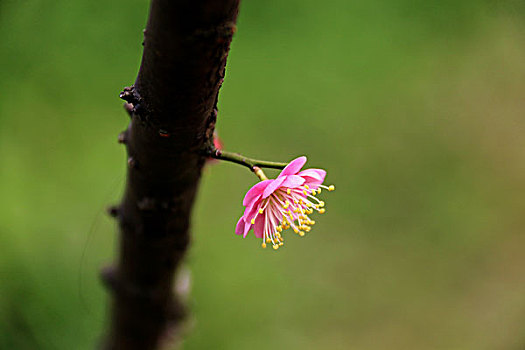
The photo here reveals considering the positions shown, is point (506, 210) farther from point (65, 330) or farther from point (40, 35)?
point (40, 35)

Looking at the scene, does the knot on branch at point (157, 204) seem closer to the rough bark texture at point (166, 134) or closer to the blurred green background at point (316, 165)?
the rough bark texture at point (166, 134)

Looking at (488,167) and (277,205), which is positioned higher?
(488,167)

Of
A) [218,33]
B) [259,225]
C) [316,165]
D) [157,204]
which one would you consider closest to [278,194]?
[259,225]

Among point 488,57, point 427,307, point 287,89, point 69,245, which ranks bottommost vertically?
point 427,307

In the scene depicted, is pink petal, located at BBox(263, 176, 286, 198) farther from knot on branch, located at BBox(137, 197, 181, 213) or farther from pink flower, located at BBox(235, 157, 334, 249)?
knot on branch, located at BBox(137, 197, 181, 213)

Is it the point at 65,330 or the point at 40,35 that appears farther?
the point at 40,35

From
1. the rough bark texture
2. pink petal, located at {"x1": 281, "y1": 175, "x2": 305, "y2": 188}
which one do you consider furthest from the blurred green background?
pink petal, located at {"x1": 281, "y1": 175, "x2": 305, "y2": 188}

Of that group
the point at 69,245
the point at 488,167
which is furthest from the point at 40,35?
the point at 488,167
